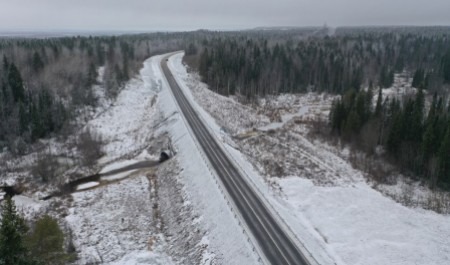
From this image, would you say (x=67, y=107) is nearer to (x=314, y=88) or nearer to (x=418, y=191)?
(x=418, y=191)

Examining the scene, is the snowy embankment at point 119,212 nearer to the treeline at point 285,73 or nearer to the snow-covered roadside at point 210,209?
the snow-covered roadside at point 210,209

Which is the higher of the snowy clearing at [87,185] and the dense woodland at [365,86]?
the dense woodland at [365,86]

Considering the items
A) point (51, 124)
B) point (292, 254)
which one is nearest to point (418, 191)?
point (292, 254)

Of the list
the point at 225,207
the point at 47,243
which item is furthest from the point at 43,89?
the point at 47,243

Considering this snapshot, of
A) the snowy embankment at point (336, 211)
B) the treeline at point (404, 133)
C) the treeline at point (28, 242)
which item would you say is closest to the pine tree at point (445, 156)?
the treeline at point (404, 133)

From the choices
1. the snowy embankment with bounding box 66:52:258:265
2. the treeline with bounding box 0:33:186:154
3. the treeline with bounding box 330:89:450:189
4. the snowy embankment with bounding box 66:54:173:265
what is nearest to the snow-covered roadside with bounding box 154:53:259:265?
the snowy embankment with bounding box 66:52:258:265

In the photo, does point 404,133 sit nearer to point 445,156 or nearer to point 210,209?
point 445,156
